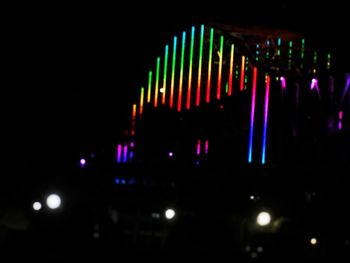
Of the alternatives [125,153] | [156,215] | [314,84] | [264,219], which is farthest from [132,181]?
[314,84]

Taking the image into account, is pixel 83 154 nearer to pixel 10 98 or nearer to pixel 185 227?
pixel 10 98

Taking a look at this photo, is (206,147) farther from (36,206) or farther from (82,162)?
(36,206)

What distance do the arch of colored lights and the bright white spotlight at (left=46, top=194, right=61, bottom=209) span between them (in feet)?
7.64

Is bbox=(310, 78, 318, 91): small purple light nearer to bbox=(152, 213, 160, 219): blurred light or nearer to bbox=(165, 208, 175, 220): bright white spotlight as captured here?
bbox=(165, 208, 175, 220): bright white spotlight

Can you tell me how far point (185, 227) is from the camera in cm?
820

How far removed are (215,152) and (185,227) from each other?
1.97 meters

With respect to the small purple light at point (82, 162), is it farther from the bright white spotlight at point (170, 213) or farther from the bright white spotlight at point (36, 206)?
the bright white spotlight at point (170, 213)

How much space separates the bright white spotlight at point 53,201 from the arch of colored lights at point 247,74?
2.33m

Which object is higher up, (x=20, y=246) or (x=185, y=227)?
(x=185, y=227)

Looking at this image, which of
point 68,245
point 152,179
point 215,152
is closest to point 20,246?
point 68,245

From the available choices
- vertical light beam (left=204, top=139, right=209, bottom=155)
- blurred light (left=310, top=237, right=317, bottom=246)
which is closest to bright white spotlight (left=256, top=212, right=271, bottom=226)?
Result: blurred light (left=310, top=237, right=317, bottom=246)

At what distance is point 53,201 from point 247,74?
3.81m

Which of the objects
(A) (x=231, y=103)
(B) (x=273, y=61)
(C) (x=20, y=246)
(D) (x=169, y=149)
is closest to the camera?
(C) (x=20, y=246)

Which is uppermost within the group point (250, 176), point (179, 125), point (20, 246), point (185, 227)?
point (179, 125)
